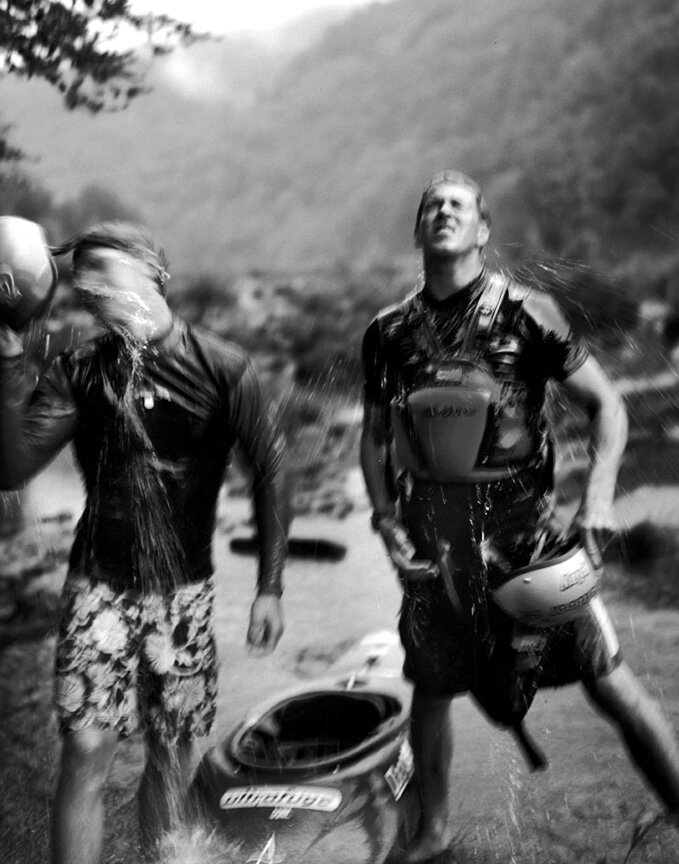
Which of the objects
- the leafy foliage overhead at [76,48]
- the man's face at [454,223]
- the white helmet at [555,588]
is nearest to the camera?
the white helmet at [555,588]

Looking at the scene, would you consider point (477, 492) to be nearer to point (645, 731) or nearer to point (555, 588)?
point (555, 588)

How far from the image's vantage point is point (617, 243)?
9.71 ft

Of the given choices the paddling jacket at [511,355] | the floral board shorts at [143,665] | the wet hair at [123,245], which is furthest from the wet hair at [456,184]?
the floral board shorts at [143,665]

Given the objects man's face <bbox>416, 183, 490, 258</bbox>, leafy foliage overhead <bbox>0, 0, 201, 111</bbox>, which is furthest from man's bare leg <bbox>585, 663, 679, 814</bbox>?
leafy foliage overhead <bbox>0, 0, 201, 111</bbox>

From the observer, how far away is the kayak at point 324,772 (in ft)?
9.86

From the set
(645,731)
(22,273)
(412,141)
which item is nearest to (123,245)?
(22,273)

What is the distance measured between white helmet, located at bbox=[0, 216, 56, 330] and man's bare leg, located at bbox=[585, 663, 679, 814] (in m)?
1.92

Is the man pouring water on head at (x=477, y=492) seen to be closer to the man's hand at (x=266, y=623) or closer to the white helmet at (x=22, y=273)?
the man's hand at (x=266, y=623)

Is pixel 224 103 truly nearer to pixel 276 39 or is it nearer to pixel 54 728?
pixel 276 39

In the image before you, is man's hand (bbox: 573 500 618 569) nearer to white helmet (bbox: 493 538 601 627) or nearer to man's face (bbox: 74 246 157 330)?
white helmet (bbox: 493 538 601 627)

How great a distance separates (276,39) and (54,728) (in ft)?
7.29

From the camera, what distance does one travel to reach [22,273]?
10.6ft

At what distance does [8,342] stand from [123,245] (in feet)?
1.45

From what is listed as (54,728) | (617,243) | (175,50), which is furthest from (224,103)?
(54,728)
